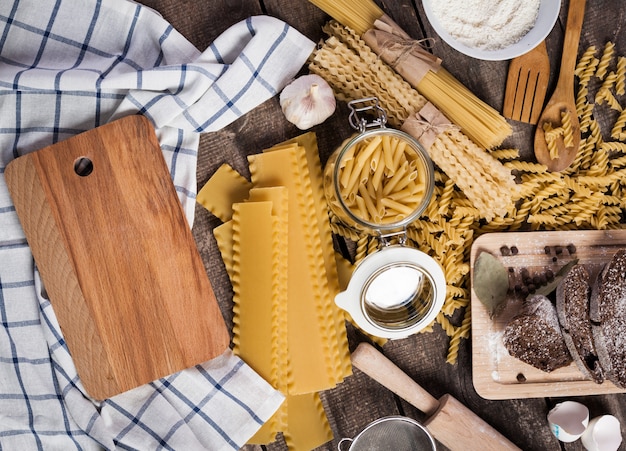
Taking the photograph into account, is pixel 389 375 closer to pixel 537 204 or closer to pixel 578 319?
pixel 578 319

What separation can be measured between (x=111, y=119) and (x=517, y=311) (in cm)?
118

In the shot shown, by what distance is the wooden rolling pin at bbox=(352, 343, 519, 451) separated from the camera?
169cm

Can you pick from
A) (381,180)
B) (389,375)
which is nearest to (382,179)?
(381,180)

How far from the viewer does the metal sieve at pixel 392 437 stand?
5.57ft

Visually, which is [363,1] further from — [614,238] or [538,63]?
[614,238]

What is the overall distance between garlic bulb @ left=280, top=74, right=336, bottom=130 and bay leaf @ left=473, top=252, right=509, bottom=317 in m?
0.57

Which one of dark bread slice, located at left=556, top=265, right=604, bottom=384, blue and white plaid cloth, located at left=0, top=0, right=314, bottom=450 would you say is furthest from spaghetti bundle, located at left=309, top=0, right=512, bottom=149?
dark bread slice, located at left=556, top=265, right=604, bottom=384

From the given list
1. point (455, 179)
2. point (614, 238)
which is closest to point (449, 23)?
point (455, 179)

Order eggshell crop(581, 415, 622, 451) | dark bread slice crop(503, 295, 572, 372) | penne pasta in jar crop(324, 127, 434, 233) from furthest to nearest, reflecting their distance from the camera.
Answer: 1. eggshell crop(581, 415, 622, 451)
2. dark bread slice crop(503, 295, 572, 372)
3. penne pasta in jar crop(324, 127, 434, 233)

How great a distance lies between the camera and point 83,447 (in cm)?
165

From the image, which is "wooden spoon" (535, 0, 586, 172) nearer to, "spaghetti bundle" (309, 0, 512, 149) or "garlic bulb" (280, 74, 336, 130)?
"spaghetti bundle" (309, 0, 512, 149)

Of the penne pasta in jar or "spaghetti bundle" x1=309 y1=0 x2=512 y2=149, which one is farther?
"spaghetti bundle" x1=309 y1=0 x2=512 y2=149

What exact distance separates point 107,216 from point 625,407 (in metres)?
1.50

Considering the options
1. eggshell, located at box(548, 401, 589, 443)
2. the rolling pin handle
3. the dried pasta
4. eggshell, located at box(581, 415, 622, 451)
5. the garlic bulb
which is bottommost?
eggshell, located at box(581, 415, 622, 451)
